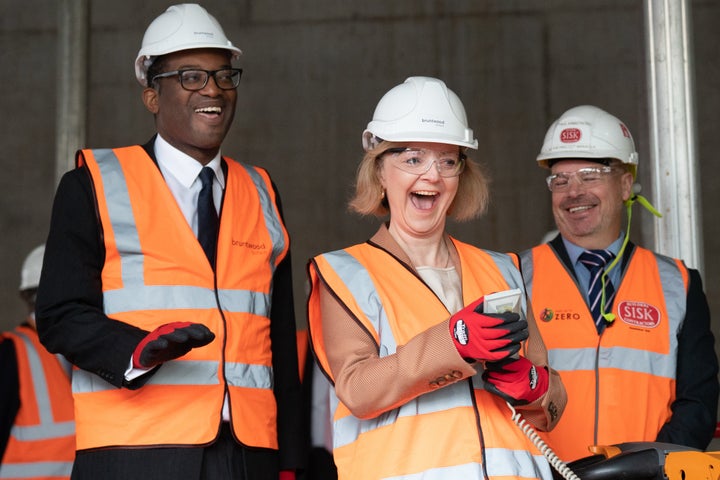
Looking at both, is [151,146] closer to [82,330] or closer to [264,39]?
[82,330]

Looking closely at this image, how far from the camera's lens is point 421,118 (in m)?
3.30

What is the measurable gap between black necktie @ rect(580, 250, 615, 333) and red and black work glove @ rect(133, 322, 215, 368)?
1.70 metres

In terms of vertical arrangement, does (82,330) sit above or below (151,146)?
below

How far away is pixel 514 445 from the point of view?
9.84ft

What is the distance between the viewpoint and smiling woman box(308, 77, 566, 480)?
2852 millimetres

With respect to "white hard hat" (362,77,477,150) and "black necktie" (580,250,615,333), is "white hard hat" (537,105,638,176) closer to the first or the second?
"black necktie" (580,250,615,333)

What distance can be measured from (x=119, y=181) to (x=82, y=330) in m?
0.53

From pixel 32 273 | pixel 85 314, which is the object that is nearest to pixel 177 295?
pixel 85 314

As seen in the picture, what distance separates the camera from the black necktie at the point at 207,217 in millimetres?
3469

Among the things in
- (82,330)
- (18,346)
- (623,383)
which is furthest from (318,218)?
(82,330)

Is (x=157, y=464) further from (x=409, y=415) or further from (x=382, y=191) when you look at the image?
(x=382, y=191)

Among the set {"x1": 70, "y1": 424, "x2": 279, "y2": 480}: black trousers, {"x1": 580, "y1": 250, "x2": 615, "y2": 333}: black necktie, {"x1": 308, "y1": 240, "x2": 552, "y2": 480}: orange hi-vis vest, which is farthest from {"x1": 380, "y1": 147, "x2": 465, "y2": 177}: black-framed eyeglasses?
{"x1": 580, "y1": 250, "x2": 615, "y2": 333}: black necktie

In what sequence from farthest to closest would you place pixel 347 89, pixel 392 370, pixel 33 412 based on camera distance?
1. pixel 347 89
2. pixel 33 412
3. pixel 392 370

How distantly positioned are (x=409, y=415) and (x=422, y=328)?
0.25m
